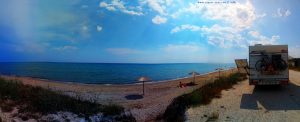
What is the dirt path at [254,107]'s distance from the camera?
14.4 meters

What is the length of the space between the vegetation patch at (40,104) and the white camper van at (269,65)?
25.9 feet

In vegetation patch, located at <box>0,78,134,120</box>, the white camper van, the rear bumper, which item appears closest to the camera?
vegetation patch, located at <box>0,78,134,120</box>

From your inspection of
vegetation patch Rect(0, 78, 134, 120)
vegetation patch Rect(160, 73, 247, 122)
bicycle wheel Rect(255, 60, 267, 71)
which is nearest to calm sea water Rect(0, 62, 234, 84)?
vegetation patch Rect(160, 73, 247, 122)

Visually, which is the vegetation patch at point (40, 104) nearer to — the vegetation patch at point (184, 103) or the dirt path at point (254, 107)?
the vegetation patch at point (184, 103)

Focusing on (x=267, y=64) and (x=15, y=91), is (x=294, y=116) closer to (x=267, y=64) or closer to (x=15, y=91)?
(x=267, y=64)

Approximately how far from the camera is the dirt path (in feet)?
47.3

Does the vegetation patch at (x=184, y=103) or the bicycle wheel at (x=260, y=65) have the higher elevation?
the bicycle wheel at (x=260, y=65)

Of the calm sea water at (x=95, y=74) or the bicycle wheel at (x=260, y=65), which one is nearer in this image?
the bicycle wheel at (x=260, y=65)

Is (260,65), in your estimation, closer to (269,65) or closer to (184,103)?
(269,65)

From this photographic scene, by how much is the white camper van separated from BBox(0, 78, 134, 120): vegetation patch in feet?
25.9

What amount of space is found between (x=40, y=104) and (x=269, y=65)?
1268cm

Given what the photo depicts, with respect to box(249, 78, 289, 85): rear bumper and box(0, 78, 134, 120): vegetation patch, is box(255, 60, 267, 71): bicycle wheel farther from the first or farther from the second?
box(0, 78, 134, 120): vegetation patch

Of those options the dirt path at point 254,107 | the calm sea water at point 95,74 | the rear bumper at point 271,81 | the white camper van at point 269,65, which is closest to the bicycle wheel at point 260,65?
the white camper van at point 269,65

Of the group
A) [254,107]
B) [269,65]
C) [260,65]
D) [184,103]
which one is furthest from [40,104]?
[269,65]
